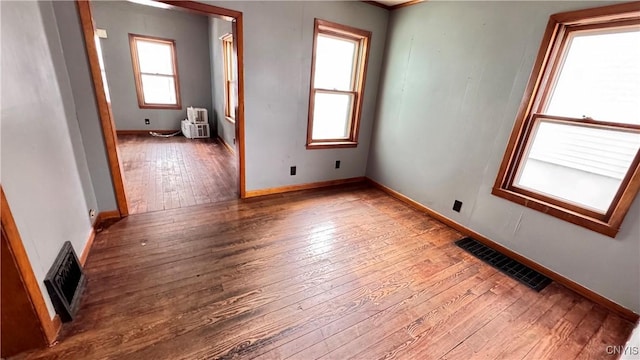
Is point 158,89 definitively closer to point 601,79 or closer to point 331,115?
point 331,115

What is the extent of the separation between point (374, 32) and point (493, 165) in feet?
7.09

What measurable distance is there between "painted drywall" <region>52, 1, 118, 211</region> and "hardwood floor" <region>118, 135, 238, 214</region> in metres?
0.39

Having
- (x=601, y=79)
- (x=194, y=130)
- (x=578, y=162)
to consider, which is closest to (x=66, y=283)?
(x=578, y=162)

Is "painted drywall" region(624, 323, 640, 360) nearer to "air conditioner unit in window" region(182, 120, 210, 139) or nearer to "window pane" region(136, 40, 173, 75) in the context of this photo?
"air conditioner unit in window" region(182, 120, 210, 139)

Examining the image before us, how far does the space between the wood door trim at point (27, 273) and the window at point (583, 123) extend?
330 cm

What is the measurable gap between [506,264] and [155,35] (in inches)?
292

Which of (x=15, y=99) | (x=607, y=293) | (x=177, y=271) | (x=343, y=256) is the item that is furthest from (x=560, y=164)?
(x=15, y=99)

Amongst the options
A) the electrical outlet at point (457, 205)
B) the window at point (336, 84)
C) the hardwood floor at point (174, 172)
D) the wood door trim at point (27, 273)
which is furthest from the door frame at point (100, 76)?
the electrical outlet at point (457, 205)

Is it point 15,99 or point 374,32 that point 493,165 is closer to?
point 374,32

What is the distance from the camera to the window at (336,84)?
3.19m

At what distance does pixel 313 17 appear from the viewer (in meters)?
2.87

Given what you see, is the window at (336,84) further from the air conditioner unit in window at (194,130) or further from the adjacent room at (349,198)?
the air conditioner unit in window at (194,130)

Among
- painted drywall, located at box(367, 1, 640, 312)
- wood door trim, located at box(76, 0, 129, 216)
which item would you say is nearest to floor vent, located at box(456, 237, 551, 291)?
painted drywall, located at box(367, 1, 640, 312)

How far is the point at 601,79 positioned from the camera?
1.84 m
